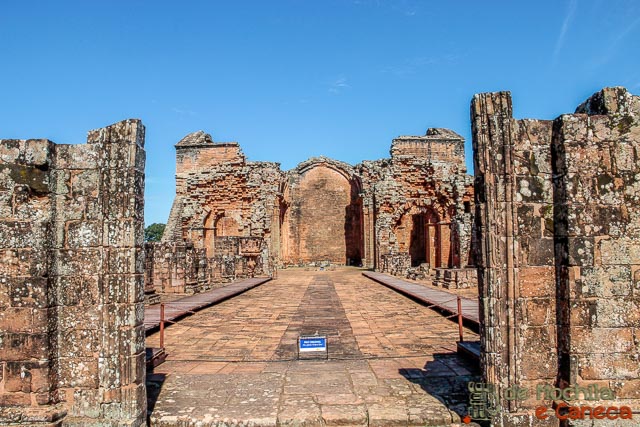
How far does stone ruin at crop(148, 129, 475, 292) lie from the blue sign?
41.1 feet

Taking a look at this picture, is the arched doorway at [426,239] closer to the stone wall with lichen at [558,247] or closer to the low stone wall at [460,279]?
the low stone wall at [460,279]

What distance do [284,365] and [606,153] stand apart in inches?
161

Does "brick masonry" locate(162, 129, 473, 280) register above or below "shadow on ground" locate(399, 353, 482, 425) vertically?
above

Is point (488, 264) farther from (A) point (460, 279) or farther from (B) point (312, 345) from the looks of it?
(A) point (460, 279)

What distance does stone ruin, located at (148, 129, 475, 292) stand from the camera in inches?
836

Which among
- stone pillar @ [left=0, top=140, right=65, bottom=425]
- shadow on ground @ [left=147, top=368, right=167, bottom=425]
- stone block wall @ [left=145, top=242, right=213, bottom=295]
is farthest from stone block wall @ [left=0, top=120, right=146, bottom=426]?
stone block wall @ [left=145, top=242, right=213, bottom=295]

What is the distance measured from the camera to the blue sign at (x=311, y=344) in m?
5.49

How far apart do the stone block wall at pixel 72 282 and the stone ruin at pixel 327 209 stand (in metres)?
14.1

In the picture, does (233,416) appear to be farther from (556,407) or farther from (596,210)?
(596,210)

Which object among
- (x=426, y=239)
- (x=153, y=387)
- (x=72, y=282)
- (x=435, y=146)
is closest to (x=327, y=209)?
(x=426, y=239)

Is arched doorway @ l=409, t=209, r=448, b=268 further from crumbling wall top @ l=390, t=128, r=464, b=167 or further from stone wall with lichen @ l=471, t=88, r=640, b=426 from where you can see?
stone wall with lichen @ l=471, t=88, r=640, b=426

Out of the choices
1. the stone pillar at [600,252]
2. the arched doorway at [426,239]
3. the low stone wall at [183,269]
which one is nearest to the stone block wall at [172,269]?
the low stone wall at [183,269]

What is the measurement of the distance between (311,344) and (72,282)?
298 centimetres

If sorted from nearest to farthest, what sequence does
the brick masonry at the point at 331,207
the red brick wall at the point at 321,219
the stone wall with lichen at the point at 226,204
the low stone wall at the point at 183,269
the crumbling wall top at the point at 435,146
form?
the low stone wall at the point at 183,269
the brick masonry at the point at 331,207
the stone wall with lichen at the point at 226,204
the crumbling wall top at the point at 435,146
the red brick wall at the point at 321,219
